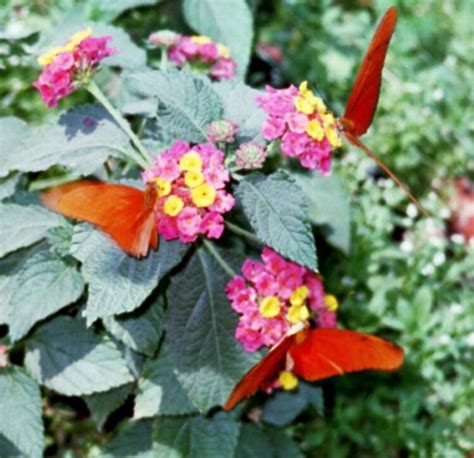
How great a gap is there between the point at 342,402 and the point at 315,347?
748 mm

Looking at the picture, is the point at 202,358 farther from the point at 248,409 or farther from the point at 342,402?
the point at 342,402

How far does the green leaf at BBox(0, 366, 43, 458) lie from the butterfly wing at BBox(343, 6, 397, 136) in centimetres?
76

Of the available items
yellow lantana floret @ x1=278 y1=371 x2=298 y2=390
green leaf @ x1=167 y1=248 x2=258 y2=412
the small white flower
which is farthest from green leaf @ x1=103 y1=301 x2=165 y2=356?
the small white flower

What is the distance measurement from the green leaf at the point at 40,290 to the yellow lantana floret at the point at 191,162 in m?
0.32

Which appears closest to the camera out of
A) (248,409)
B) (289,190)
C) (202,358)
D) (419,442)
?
(289,190)

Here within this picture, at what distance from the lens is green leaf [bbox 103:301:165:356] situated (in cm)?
141

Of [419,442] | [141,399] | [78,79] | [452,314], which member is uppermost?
[78,79]

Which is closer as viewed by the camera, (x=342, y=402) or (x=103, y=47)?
(x=103, y=47)

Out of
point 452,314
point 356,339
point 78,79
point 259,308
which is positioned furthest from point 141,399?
point 452,314

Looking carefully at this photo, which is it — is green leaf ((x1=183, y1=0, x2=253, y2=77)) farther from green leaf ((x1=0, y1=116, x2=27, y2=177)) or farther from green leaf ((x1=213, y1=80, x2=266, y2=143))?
green leaf ((x1=0, y1=116, x2=27, y2=177))

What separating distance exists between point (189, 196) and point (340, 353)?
38 cm

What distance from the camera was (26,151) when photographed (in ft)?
4.85

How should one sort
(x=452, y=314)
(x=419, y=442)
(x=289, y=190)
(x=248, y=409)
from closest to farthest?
(x=289, y=190) → (x=248, y=409) → (x=419, y=442) → (x=452, y=314)

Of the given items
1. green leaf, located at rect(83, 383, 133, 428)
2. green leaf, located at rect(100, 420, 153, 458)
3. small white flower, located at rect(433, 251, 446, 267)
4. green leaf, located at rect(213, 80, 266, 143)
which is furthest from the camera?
small white flower, located at rect(433, 251, 446, 267)
